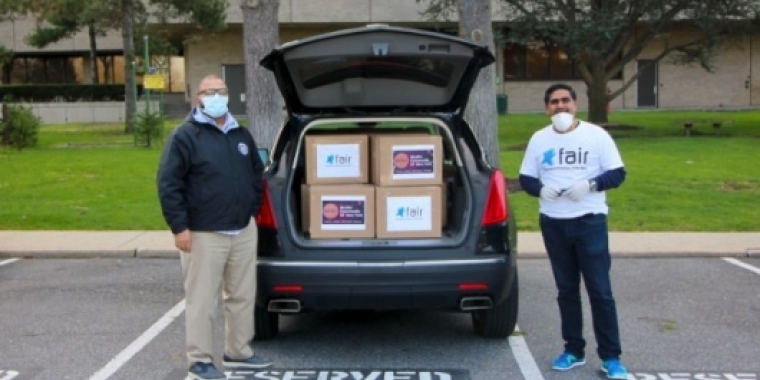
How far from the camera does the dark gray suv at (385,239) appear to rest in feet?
18.5

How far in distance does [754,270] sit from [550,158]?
457 cm

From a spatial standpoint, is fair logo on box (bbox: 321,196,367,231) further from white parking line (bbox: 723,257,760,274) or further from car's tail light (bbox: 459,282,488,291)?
white parking line (bbox: 723,257,760,274)

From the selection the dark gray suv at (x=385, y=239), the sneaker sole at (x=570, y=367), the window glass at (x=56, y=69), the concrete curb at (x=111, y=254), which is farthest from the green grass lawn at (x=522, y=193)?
the window glass at (x=56, y=69)

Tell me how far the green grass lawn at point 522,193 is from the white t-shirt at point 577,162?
19.5 feet

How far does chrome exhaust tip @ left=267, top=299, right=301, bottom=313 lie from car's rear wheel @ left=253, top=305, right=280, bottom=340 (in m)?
0.46

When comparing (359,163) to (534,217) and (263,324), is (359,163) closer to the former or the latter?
(263,324)

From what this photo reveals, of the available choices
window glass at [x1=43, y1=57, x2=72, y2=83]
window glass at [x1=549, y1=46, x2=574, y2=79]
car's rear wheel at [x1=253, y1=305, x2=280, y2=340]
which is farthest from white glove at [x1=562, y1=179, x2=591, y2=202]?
window glass at [x1=43, y1=57, x2=72, y2=83]

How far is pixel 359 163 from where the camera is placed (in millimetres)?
6113

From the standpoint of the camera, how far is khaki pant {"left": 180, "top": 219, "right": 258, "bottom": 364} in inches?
215

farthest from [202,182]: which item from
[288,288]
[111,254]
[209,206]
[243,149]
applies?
[111,254]

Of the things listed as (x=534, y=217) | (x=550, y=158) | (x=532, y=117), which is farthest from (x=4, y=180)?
(x=532, y=117)

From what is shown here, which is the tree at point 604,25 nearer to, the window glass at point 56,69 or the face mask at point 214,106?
the face mask at point 214,106

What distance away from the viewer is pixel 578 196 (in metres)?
5.41

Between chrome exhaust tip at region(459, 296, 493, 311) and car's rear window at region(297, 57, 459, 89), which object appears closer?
chrome exhaust tip at region(459, 296, 493, 311)
